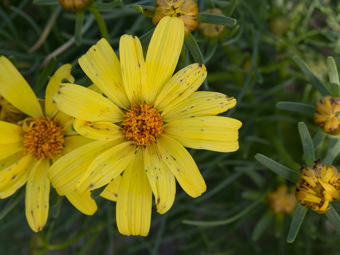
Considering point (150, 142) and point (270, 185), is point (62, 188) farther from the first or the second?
point (270, 185)

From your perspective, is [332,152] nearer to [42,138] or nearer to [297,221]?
[297,221]

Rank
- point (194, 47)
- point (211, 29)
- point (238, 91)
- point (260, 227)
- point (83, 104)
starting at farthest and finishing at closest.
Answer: point (238, 91)
point (260, 227)
point (211, 29)
point (194, 47)
point (83, 104)

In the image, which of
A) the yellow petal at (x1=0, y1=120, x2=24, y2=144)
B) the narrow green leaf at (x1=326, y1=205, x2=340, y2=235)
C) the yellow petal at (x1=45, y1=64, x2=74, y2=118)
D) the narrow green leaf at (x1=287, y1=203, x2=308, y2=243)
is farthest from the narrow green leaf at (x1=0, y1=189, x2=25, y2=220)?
the narrow green leaf at (x1=326, y1=205, x2=340, y2=235)

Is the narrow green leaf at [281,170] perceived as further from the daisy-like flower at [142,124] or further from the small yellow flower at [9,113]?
the small yellow flower at [9,113]

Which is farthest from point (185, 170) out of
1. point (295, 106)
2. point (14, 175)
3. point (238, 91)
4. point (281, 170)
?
A: point (238, 91)

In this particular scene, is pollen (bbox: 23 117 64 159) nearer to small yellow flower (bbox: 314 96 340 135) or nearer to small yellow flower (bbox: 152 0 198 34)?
small yellow flower (bbox: 152 0 198 34)
